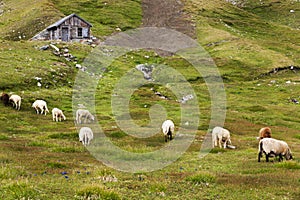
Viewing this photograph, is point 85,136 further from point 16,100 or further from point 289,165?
point 16,100

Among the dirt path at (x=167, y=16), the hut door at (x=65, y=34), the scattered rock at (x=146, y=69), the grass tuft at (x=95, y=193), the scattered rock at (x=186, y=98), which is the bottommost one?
the grass tuft at (x=95, y=193)

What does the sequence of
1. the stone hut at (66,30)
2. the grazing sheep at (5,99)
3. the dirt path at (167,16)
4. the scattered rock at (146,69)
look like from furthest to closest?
the dirt path at (167,16) < the stone hut at (66,30) < the scattered rock at (146,69) < the grazing sheep at (5,99)

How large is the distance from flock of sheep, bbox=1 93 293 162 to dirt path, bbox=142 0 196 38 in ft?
259

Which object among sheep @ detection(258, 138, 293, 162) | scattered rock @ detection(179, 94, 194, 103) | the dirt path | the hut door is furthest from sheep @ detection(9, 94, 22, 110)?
the dirt path

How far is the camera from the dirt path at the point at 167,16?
396ft

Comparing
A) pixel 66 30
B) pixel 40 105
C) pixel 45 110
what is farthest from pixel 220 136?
pixel 66 30

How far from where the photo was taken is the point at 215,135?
25500 millimetres

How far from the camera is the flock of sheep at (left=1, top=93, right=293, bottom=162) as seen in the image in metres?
18.6

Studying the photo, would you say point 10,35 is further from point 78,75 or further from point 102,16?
point 78,75

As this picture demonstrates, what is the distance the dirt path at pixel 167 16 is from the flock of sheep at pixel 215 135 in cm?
7892

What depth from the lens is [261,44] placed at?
103750mm

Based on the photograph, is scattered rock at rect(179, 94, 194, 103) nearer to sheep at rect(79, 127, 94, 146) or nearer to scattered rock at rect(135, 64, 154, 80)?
scattered rock at rect(135, 64, 154, 80)

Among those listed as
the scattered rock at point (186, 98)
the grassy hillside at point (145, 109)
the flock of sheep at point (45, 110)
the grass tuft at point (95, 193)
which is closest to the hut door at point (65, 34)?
the grassy hillside at point (145, 109)

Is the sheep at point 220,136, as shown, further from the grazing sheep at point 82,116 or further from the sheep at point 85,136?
the grazing sheep at point 82,116
